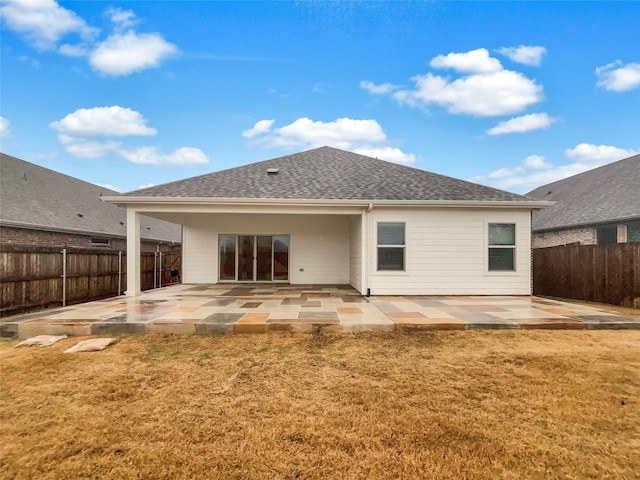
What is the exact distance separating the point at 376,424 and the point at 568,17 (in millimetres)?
14645

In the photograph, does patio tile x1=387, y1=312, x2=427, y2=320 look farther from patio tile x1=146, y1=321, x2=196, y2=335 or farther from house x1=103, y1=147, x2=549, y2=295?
patio tile x1=146, y1=321, x2=196, y2=335

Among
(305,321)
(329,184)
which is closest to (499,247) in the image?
(329,184)

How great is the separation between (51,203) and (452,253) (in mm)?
17060

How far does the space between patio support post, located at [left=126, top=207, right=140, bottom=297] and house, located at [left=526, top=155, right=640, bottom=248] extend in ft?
58.2

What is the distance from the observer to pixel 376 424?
277 cm

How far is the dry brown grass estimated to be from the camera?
226cm

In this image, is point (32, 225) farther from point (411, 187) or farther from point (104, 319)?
point (411, 187)

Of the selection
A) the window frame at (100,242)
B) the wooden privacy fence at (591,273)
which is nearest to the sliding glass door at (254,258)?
the window frame at (100,242)

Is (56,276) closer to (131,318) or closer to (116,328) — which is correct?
(131,318)

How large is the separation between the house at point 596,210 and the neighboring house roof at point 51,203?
2162 centimetres

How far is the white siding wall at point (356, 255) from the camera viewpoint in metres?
10.5

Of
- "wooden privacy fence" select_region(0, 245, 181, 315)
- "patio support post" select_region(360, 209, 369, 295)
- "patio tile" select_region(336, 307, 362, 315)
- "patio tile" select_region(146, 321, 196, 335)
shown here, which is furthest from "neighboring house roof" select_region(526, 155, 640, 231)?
"wooden privacy fence" select_region(0, 245, 181, 315)

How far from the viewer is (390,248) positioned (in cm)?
988

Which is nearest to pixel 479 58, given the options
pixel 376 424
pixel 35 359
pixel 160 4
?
pixel 160 4
